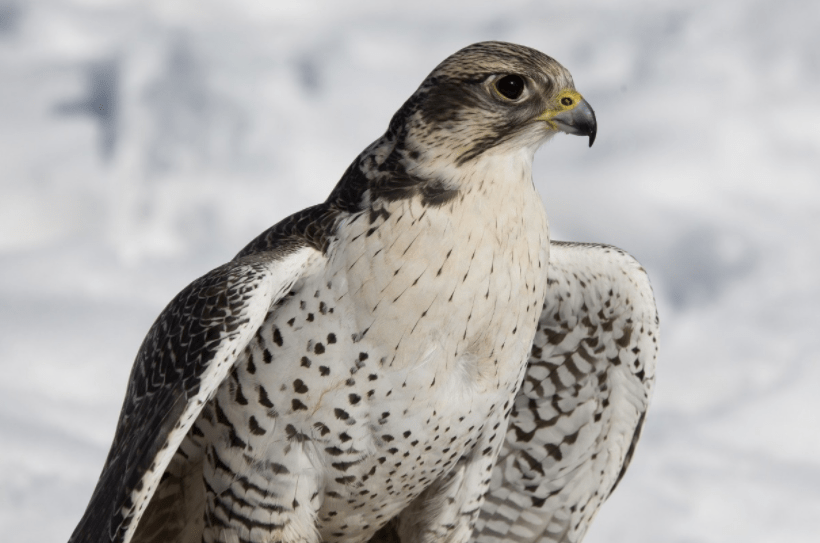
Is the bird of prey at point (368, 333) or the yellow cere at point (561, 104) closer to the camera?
the bird of prey at point (368, 333)

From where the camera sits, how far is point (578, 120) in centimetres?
418

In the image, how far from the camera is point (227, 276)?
407 cm

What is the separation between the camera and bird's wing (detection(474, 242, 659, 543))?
5.14 m

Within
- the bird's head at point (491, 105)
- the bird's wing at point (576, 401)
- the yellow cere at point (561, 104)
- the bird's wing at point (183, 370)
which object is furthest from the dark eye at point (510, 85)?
the bird's wing at point (576, 401)

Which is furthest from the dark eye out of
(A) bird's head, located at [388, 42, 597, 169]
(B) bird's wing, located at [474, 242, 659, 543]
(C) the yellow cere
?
(B) bird's wing, located at [474, 242, 659, 543]

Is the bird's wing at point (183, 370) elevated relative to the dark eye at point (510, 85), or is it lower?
lower

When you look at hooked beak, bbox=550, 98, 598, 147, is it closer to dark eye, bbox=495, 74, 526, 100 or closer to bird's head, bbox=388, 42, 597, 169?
bird's head, bbox=388, 42, 597, 169

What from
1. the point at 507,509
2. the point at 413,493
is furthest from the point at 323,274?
the point at 507,509

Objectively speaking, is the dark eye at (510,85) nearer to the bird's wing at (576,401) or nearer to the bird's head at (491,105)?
the bird's head at (491,105)

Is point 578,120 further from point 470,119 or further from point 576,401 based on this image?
point 576,401

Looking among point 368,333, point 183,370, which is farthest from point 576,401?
point 183,370

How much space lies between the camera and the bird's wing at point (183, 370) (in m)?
3.84

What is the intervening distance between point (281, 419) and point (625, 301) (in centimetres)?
200

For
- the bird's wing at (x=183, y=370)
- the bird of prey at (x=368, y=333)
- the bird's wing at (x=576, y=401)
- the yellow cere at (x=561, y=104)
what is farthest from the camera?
the bird's wing at (x=576, y=401)
